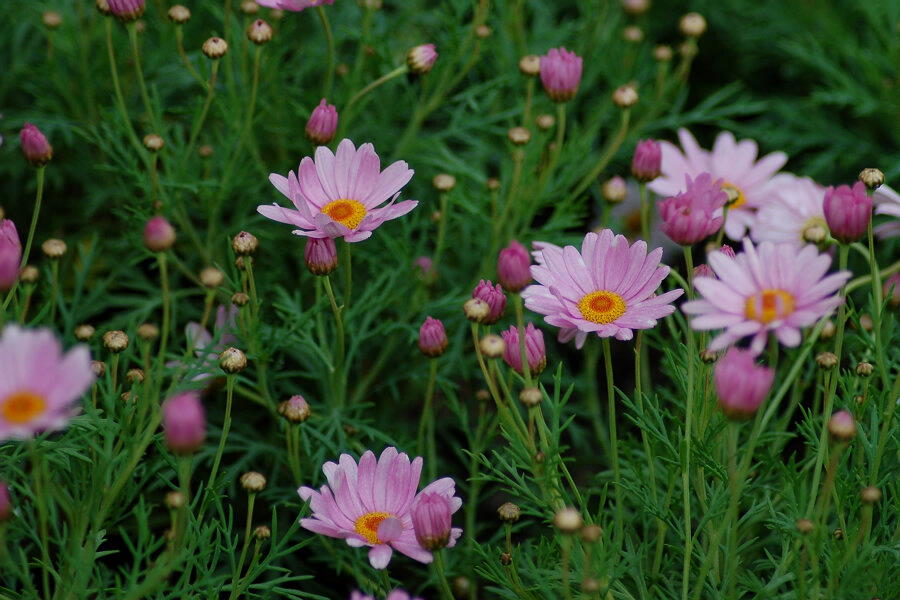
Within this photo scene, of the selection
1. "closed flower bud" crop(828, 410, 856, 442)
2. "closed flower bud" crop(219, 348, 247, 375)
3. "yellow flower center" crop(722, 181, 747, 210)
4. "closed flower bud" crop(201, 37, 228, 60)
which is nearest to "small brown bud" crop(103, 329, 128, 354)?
"closed flower bud" crop(219, 348, 247, 375)

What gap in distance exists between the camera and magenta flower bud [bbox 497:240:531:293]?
1.20 metres

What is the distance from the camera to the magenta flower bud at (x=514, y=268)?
3.93ft

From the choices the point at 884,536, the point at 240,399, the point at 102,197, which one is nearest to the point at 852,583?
the point at 884,536

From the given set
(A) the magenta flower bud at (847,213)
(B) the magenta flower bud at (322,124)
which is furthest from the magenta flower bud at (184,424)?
(A) the magenta flower bud at (847,213)

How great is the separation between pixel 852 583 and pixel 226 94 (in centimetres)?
148

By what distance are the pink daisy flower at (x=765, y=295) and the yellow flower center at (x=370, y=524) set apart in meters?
0.54

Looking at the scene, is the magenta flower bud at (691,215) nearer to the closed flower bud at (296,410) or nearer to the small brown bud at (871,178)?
the small brown bud at (871,178)

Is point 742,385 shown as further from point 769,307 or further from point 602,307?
point 602,307

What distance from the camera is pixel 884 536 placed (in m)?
1.44

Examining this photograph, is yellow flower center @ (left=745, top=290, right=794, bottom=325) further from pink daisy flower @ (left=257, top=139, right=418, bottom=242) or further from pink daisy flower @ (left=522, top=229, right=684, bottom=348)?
pink daisy flower @ (left=257, top=139, right=418, bottom=242)

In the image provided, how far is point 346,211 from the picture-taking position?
154 centimetres

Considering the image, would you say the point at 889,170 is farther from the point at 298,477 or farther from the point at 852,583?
the point at 298,477

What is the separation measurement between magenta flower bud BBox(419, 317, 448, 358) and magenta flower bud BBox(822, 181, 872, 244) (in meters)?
0.53

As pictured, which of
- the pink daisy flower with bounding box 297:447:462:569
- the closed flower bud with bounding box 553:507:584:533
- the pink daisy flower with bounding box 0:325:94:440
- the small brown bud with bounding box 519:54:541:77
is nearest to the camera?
the pink daisy flower with bounding box 0:325:94:440
